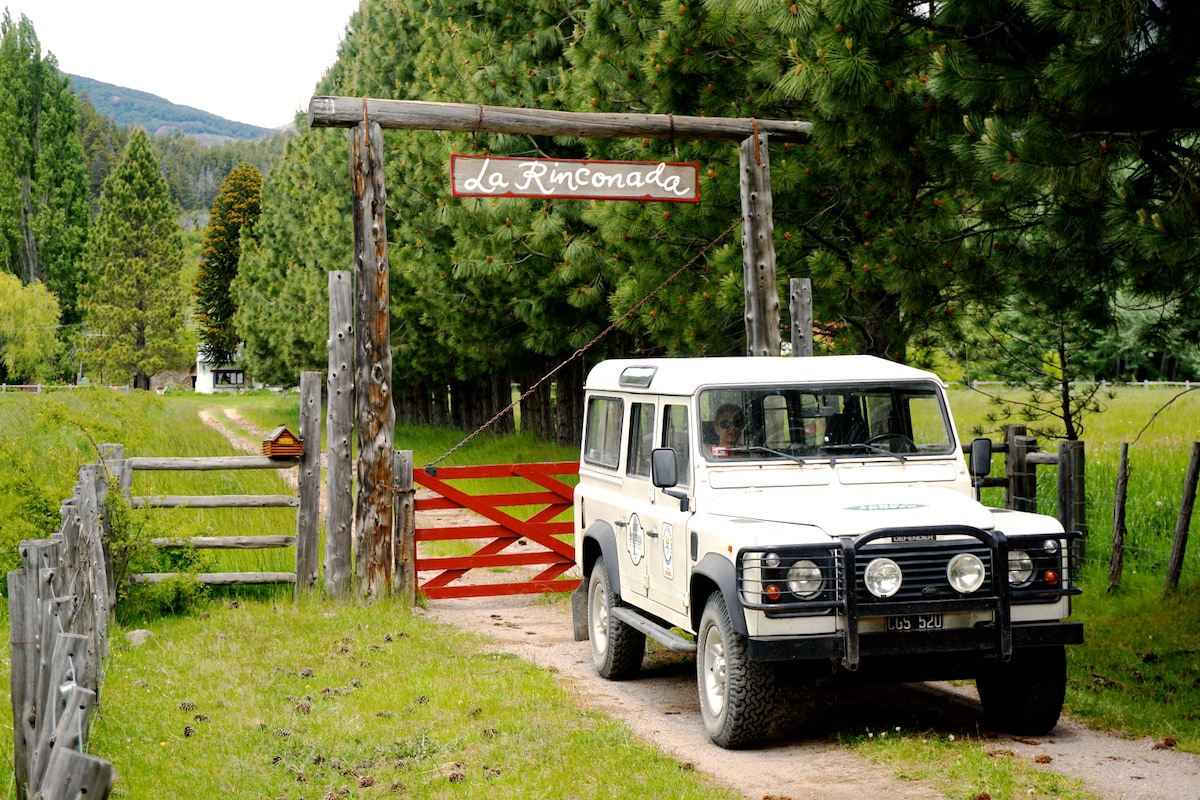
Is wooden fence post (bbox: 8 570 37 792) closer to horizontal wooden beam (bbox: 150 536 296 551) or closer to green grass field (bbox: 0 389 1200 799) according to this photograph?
A: green grass field (bbox: 0 389 1200 799)

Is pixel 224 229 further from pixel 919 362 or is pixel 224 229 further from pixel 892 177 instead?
pixel 892 177

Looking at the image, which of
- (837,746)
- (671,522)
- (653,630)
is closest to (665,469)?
(671,522)

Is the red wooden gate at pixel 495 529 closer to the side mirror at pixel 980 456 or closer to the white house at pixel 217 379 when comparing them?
the side mirror at pixel 980 456

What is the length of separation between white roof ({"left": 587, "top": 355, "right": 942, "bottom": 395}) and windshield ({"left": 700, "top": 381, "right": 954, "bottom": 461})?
6cm

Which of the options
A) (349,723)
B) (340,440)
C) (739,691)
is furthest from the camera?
(340,440)

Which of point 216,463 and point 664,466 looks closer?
point 664,466

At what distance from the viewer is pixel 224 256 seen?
84.4 metres

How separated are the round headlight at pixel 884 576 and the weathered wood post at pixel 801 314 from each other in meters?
5.87

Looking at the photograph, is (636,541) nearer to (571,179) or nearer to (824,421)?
(824,421)

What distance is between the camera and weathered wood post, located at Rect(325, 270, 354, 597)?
39.3 feet

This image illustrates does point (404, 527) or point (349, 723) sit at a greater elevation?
point (404, 527)

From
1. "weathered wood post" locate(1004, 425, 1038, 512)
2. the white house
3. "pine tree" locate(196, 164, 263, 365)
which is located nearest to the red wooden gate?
"weathered wood post" locate(1004, 425, 1038, 512)

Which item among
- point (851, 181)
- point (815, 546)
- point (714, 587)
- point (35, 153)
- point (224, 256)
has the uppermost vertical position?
point (35, 153)

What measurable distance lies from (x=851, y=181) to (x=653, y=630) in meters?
6.32
